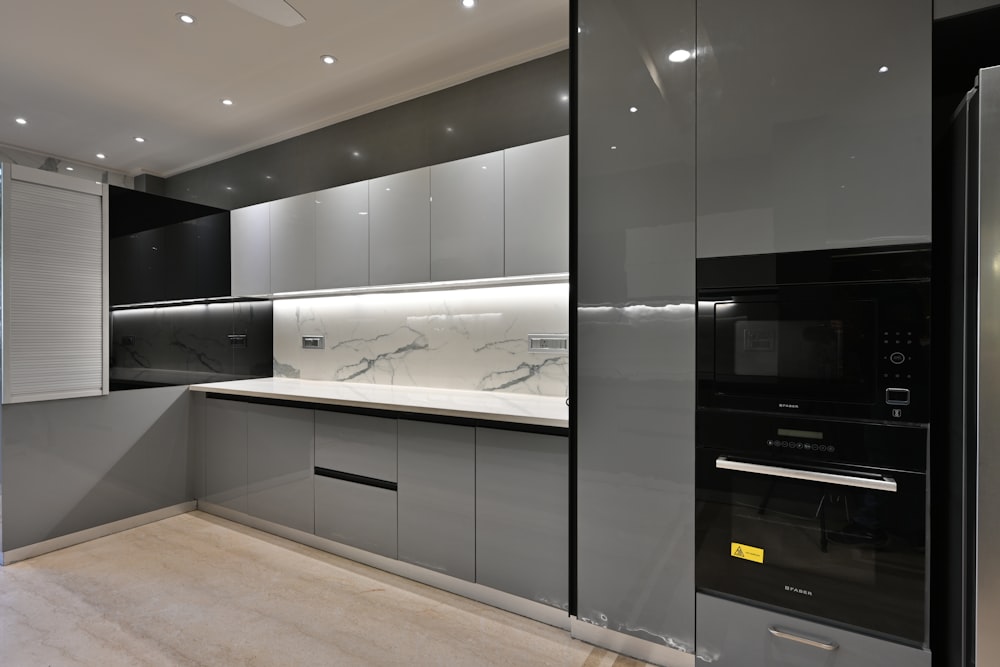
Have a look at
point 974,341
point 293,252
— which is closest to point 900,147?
point 974,341

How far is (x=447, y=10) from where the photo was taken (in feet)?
7.57

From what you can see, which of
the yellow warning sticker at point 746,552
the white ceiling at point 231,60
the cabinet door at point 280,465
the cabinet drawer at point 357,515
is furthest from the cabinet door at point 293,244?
the yellow warning sticker at point 746,552

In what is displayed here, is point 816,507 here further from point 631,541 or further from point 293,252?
point 293,252

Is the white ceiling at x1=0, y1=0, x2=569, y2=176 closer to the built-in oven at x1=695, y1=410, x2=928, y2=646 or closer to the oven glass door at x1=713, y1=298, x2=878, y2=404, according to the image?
the oven glass door at x1=713, y1=298, x2=878, y2=404

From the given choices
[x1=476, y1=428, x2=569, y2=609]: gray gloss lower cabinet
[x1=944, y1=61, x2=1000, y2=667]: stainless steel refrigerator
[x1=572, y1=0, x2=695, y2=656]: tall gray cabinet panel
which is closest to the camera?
[x1=944, y1=61, x2=1000, y2=667]: stainless steel refrigerator

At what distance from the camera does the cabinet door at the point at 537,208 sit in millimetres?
2338

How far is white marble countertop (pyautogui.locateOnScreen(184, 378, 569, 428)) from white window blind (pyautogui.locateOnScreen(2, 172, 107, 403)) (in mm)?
674

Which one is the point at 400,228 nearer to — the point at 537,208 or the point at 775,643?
the point at 537,208

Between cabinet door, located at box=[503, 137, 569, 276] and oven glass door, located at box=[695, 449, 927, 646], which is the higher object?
cabinet door, located at box=[503, 137, 569, 276]

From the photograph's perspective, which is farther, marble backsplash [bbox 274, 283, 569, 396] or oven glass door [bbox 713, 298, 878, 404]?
marble backsplash [bbox 274, 283, 569, 396]

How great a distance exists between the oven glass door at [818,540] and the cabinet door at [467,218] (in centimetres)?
137

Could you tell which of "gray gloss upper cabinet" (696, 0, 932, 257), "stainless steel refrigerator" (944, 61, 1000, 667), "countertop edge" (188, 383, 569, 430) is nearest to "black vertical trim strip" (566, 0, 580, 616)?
"countertop edge" (188, 383, 569, 430)

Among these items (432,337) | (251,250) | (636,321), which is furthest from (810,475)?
(251,250)

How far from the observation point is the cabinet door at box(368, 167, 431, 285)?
2768 millimetres
